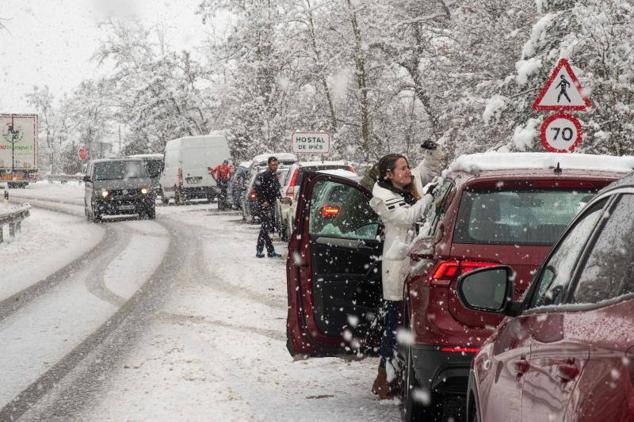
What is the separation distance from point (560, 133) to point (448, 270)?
755cm

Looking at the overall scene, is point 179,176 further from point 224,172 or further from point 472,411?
point 472,411

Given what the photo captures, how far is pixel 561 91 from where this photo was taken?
466 inches

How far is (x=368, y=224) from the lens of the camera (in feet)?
24.3

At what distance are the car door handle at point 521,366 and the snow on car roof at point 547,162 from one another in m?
2.44

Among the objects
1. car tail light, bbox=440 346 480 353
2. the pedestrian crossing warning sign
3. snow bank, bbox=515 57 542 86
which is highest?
snow bank, bbox=515 57 542 86

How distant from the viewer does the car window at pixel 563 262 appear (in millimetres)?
2824

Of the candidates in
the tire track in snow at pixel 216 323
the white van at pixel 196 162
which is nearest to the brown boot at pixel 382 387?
the tire track in snow at pixel 216 323

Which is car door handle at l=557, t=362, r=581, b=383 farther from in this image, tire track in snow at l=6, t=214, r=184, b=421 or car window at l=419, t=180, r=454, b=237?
tire track in snow at l=6, t=214, r=184, b=421

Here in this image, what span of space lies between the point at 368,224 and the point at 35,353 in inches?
131

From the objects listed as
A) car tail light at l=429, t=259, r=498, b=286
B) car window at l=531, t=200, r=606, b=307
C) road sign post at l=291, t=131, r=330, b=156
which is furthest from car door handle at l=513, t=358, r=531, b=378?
road sign post at l=291, t=131, r=330, b=156

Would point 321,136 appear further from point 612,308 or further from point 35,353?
point 612,308

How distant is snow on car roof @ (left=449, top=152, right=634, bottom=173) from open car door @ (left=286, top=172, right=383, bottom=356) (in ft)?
4.45

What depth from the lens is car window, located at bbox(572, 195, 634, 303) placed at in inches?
88.0

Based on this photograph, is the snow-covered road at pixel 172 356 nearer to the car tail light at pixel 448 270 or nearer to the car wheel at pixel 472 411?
the car tail light at pixel 448 270
